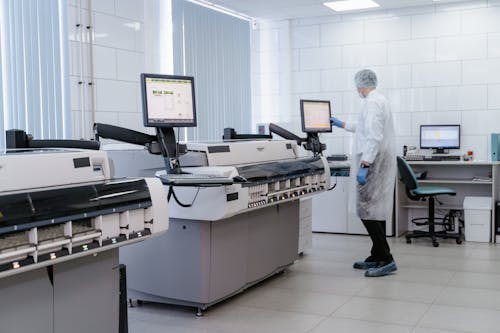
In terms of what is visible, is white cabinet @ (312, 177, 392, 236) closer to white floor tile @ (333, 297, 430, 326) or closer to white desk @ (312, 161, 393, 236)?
white desk @ (312, 161, 393, 236)

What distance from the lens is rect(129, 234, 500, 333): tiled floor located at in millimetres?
3445

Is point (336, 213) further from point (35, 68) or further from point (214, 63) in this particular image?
point (35, 68)

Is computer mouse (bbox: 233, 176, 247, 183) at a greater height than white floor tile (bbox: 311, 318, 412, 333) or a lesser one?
greater

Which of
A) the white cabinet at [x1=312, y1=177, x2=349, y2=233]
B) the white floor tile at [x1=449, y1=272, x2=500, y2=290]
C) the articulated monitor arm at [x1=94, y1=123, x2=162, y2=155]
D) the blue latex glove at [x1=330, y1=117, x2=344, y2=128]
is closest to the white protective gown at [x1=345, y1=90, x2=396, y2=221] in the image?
the blue latex glove at [x1=330, y1=117, x2=344, y2=128]

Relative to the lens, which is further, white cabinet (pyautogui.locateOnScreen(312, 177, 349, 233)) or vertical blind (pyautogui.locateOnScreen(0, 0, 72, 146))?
white cabinet (pyautogui.locateOnScreen(312, 177, 349, 233))

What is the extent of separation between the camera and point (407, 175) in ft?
18.7

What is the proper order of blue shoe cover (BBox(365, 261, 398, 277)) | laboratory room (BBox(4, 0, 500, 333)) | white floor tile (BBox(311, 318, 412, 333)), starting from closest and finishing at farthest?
laboratory room (BBox(4, 0, 500, 333)) → white floor tile (BBox(311, 318, 412, 333)) → blue shoe cover (BBox(365, 261, 398, 277))

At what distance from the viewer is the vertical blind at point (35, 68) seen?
4.04 meters

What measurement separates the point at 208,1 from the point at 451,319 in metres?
4.11

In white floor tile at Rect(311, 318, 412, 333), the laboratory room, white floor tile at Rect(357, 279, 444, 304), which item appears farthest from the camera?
white floor tile at Rect(357, 279, 444, 304)

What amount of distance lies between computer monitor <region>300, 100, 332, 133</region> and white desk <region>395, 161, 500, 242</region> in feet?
5.08

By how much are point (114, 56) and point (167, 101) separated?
1719mm

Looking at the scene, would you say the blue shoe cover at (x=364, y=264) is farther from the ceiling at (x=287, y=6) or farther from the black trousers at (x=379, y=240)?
the ceiling at (x=287, y=6)

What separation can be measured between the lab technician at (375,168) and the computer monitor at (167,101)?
1.67 m
